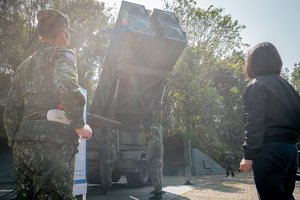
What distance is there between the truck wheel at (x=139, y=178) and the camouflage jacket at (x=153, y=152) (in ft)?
7.63

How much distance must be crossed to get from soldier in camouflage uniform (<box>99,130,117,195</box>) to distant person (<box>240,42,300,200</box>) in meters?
5.82

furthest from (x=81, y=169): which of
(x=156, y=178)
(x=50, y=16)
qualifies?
(x=50, y=16)

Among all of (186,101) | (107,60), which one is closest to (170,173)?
(186,101)

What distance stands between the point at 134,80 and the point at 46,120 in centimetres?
624

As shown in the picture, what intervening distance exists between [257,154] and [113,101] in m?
6.15

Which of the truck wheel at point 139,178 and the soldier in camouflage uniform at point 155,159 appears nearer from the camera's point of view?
the soldier in camouflage uniform at point 155,159

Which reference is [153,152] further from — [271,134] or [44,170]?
[44,170]

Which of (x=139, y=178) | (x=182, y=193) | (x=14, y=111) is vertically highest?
(x=14, y=111)

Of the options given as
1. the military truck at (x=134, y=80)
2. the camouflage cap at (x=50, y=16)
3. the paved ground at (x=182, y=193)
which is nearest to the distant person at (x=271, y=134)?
the camouflage cap at (x=50, y=16)

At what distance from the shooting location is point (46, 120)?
2.27m

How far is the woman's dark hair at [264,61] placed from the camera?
9.86ft

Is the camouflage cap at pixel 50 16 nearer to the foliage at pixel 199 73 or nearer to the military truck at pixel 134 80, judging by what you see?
the military truck at pixel 134 80

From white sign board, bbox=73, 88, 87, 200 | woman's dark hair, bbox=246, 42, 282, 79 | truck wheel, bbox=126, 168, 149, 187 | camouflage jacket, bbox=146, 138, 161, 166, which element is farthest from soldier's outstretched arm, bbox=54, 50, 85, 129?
truck wheel, bbox=126, 168, 149, 187

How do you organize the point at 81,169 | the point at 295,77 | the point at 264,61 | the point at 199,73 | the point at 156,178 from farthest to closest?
1. the point at 295,77
2. the point at 199,73
3. the point at 156,178
4. the point at 81,169
5. the point at 264,61
